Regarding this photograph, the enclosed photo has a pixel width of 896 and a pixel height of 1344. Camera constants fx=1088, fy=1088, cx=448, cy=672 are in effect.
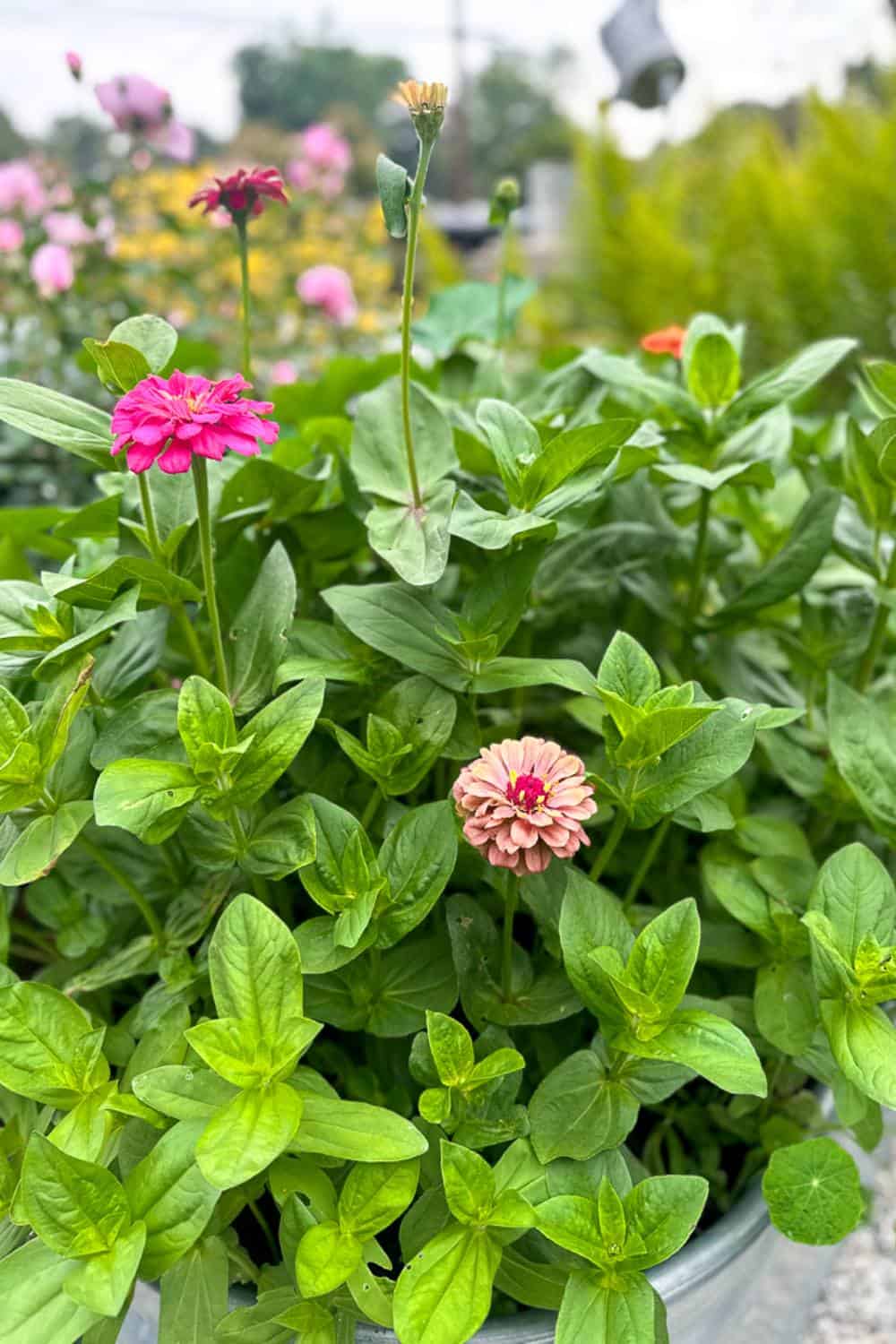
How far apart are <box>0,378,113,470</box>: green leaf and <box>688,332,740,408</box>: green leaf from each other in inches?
12.8

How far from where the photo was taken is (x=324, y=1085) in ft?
1.37

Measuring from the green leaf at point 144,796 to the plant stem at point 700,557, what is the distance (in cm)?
33

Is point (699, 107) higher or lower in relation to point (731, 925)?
higher

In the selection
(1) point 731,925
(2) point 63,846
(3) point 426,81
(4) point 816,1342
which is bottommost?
(4) point 816,1342

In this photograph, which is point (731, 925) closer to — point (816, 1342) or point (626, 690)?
point (626, 690)

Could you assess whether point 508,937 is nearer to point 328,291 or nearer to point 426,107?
point 426,107

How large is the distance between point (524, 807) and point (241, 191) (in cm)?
37

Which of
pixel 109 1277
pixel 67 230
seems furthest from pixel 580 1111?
pixel 67 230

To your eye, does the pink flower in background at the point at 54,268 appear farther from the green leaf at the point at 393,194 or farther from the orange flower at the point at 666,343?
the green leaf at the point at 393,194

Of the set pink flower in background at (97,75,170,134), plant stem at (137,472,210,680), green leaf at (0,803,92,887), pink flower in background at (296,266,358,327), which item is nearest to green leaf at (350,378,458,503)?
plant stem at (137,472,210,680)

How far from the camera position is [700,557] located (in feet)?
2.05

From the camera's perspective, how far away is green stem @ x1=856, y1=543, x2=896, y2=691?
596 millimetres

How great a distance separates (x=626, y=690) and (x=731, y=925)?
155mm

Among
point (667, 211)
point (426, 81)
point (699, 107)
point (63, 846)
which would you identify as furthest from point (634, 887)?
point (699, 107)
